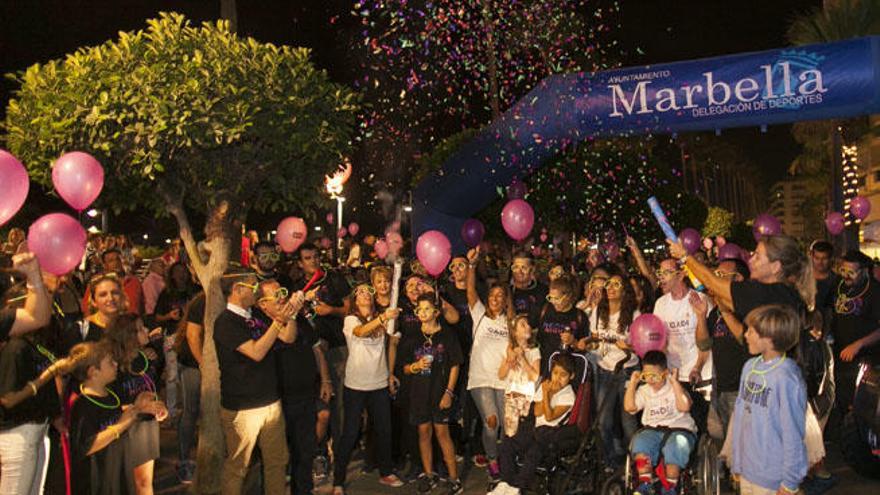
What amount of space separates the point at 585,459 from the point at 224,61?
423 centimetres

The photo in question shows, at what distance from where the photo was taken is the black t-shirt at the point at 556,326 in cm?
793

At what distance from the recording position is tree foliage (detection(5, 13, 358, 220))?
6391mm

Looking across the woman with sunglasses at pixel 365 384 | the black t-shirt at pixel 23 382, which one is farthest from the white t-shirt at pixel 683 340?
the black t-shirt at pixel 23 382

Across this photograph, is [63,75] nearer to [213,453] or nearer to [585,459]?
[213,453]

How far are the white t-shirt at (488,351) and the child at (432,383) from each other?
0.18 meters

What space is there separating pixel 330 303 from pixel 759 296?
438cm

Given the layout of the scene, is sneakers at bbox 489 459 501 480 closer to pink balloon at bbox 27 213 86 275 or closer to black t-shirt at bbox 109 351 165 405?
black t-shirt at bbox 109 351 165 405

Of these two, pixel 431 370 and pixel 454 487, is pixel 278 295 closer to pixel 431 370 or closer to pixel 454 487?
pixel 431 370

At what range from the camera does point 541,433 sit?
711 cm

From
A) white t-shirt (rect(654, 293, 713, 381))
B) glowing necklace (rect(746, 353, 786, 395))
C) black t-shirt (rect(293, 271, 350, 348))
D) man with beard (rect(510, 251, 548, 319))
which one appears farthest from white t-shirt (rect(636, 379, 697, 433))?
black t-shirt (rect(293, 271, 350, 348))

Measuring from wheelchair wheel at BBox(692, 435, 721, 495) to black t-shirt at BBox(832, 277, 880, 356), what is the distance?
257cm

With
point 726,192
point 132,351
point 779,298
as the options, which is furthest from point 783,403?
point 726,192

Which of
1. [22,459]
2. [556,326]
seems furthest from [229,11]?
[22,459]

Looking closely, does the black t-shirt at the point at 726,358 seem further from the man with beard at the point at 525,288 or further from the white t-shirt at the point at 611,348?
the man with beard at the point at 525,288
